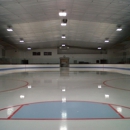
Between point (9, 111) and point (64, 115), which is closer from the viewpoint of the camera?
point (64, 115)

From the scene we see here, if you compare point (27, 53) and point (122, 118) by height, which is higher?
point (27, 53)

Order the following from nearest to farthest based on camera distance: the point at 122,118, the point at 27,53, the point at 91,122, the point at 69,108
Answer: the point at 91,122
the point at 122,118
the point at 69,108
the point at 27,53

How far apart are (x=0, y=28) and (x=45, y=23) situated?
5.24m

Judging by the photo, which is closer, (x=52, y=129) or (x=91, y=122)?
(x=52, y=129)

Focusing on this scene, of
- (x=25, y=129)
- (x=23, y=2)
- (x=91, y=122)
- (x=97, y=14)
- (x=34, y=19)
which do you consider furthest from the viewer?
(x=34, y=19)

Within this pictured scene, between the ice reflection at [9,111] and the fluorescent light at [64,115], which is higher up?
the fluorescent light at [64,115]

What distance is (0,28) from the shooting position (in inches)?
657

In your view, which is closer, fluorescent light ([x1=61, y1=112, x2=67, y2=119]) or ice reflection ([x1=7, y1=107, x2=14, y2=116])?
fluorescent light ([x1=61, y1=112, x2=67, y2=119])

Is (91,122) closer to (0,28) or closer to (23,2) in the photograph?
(23,2)

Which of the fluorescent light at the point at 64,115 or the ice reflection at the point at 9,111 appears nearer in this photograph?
the fluorescent light at the point at 64,115

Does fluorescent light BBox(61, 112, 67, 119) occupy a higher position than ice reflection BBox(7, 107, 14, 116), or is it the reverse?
fluorescent light BBox(61, 112, 67, 119)

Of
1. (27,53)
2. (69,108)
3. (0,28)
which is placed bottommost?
(69,108)

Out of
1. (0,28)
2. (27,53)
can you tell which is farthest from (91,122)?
(27,53)

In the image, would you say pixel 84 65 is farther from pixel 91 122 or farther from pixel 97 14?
pixel 91 122
